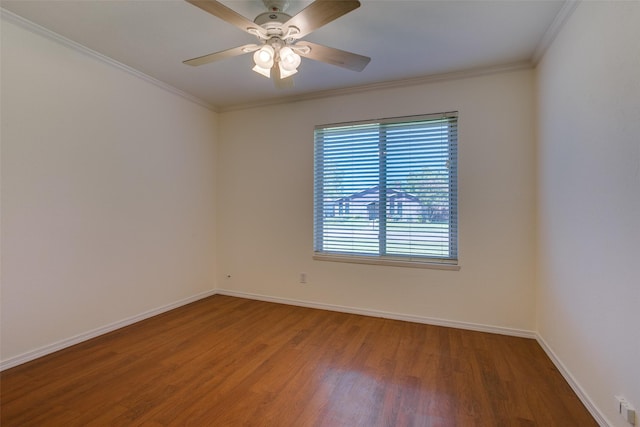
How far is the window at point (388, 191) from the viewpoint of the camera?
9.84ft

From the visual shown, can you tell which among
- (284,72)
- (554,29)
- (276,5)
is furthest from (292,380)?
(554,29)

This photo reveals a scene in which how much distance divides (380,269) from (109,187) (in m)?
2.90

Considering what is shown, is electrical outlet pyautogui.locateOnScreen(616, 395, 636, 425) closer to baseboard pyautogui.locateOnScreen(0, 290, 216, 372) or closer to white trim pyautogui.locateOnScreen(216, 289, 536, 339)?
white trim pyautogui.locateOnScreen(216, 289, 536, 339)

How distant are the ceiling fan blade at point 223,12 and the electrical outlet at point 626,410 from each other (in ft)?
9.10

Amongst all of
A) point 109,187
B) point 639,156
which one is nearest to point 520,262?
point 639,156

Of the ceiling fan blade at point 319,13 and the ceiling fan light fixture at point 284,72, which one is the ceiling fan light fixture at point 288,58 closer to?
the ceiling fan light fixture at point 284,72

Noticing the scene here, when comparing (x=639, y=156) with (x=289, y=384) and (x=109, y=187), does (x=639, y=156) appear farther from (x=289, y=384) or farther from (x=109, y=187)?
(x=109, y=187)

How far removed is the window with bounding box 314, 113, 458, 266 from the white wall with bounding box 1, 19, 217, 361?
179 centimetres

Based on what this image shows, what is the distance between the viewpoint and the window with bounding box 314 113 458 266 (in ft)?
9.84

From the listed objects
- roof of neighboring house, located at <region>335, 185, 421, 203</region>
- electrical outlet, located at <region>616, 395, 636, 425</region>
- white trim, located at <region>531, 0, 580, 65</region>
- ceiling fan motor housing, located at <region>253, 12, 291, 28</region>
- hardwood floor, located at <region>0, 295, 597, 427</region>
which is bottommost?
hardwood floor, located at <region>0, 295, 597, 427</region>

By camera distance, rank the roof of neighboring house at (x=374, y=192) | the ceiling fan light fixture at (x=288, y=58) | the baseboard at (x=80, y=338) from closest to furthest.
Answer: the ceiling fan light fixture at (x=288, y=58) < the baseboard at (x=80, y=338) < the roof of neighboring house at (x=374, y=192)

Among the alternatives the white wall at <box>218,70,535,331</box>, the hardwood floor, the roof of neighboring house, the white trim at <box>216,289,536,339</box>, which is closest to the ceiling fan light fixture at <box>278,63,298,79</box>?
the white wall at <box>218,70,535,331</box>

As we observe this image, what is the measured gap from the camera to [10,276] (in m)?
2.10

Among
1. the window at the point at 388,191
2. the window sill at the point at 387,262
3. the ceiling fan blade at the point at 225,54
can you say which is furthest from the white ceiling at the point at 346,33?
the window sill at the point at 387,262
